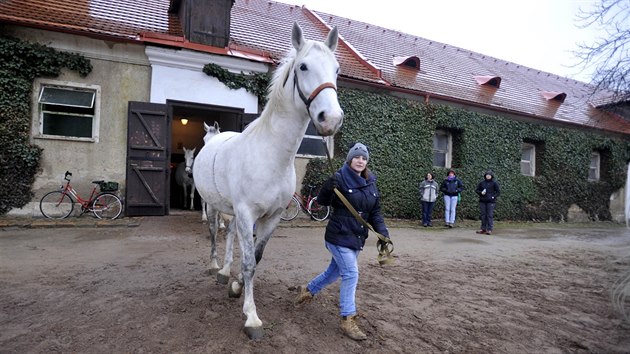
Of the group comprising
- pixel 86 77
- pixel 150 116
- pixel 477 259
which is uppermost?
pixel 86 77

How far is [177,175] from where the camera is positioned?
1211 cm

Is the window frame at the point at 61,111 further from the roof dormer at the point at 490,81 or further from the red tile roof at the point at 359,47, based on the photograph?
the roof dormer at the point at 490,81

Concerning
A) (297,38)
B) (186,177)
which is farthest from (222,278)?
(186,177)

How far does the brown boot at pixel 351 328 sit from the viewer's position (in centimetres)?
268

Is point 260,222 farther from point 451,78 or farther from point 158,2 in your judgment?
point 451,78

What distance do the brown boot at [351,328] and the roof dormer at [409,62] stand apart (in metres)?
11.8

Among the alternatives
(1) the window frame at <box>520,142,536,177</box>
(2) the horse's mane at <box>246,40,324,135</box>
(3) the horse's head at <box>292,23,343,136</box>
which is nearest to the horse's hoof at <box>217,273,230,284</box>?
(2) the horse's mane at <box>246,40,324,135</box>

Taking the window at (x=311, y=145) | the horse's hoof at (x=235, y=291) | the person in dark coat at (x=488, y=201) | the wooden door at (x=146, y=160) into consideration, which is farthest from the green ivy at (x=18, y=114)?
the person in dark coat at (x=488, y=201)

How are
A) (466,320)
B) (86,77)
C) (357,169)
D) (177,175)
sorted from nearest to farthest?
1. (357,169)
2. (466,320)
3. (86,77)
4. (177,175)

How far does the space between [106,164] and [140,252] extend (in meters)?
4.01

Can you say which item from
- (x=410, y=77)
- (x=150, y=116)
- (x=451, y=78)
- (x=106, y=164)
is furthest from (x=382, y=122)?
(x=106, y=164)

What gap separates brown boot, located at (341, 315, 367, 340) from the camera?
268 centimetres

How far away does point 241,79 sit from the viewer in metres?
9.22

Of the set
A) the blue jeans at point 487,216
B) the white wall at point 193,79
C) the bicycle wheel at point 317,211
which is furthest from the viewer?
the bicycle wheel at point 317,211
